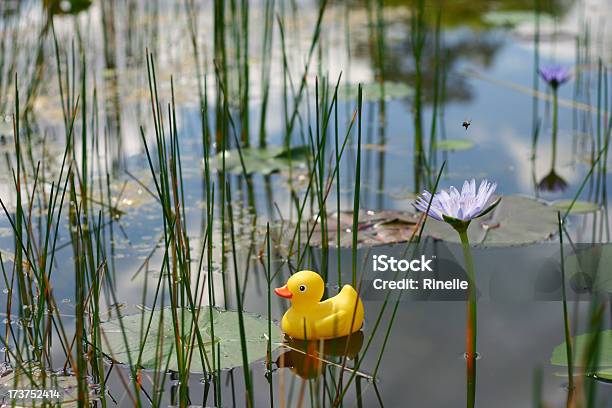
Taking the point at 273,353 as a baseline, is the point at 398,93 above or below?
above

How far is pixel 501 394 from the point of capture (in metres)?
1.46

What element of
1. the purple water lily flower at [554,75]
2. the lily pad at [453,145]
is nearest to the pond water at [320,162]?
the lily pad at [453,145]

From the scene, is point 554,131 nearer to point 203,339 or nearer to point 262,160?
point 262,160

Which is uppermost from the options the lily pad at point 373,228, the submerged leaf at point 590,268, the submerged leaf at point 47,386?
the lily pad at point 373,228

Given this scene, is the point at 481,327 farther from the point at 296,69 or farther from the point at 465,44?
the point at 465,44

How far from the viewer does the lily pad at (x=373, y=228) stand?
1990mm

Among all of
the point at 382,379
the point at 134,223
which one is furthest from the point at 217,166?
the point at 382,379

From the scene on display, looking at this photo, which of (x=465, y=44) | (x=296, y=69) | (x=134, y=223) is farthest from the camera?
(x=465, y=44)

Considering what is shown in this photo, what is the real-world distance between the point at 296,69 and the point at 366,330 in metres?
1.72

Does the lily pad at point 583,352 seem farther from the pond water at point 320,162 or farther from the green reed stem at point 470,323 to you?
the green reed stem at point 470,323

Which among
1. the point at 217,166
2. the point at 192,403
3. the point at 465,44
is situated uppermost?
the point at 465,44

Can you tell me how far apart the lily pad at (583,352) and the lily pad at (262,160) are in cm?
99

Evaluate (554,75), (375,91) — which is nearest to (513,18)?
(375,91)

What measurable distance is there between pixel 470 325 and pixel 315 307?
0.27 meters
